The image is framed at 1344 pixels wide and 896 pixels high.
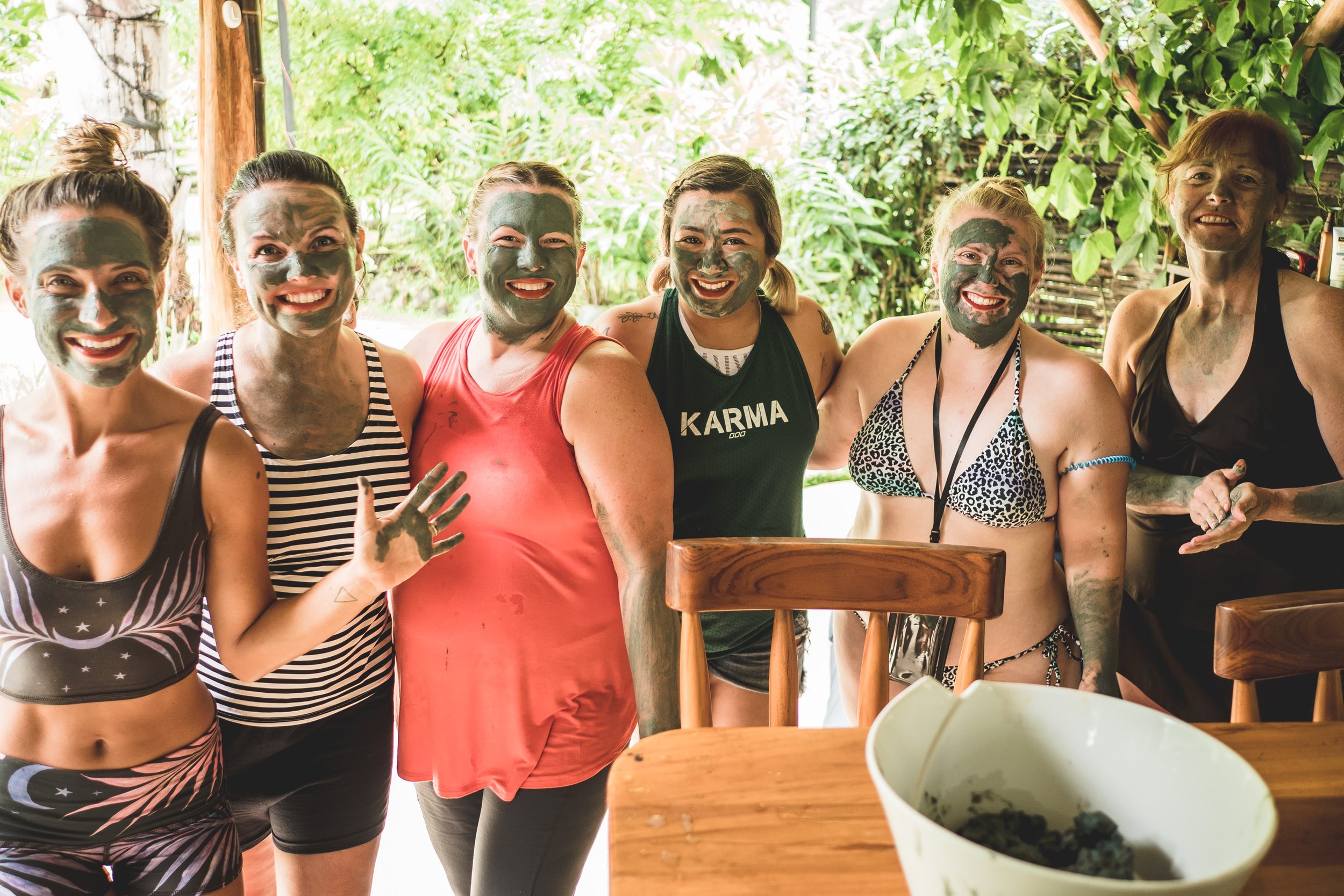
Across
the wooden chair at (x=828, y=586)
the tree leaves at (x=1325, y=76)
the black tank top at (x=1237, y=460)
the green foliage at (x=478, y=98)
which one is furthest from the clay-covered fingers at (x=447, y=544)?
the green foliage at (x=478, y=98)

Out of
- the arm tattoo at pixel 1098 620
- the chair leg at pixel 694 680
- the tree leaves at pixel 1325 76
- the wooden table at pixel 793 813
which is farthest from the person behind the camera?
the tree leaves at pixel 1325 76

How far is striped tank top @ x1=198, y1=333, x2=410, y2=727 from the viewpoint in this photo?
1420 millimetres

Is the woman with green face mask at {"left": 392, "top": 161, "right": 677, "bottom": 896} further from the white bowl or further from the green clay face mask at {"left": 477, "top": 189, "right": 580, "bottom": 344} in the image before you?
the white bowl

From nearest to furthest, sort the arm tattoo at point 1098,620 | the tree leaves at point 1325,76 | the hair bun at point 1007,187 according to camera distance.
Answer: the arm tattoo at point 1098,620 → the hair bun at point 1007,187 → the tree leaves at point 1325,76

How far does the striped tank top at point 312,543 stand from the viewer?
1.42 metres

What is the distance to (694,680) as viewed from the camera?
4.29 ft

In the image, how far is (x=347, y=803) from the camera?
1.51m

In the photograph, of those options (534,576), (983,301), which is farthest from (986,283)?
(534,576)

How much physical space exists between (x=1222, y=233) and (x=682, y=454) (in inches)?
43.3

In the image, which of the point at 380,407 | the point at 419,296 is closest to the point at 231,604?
the point at 380,407

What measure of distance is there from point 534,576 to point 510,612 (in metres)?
0.07

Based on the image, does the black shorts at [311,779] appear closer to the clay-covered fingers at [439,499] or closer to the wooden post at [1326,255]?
the clay-covered fingers at [439,499]

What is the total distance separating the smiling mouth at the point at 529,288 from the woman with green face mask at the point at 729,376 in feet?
1.06

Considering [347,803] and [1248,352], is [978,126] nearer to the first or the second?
[1248,352]
